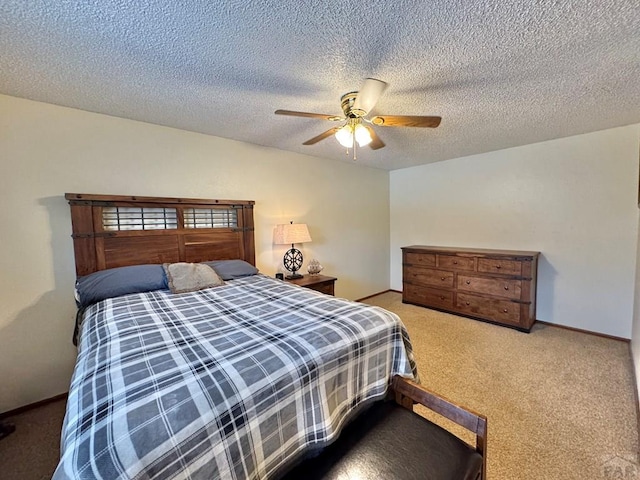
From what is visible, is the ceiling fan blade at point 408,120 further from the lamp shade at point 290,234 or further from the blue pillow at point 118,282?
the blue pillow at point 118,282

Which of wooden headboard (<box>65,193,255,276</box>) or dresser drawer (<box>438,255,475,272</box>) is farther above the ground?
wooden headboard (<box>65,193,255,276</box>)

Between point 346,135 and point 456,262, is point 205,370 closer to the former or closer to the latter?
point 346,135

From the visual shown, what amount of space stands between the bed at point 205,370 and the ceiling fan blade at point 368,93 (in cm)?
131

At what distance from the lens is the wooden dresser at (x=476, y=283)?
3.18 meters

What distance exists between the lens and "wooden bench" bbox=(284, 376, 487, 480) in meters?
1.00

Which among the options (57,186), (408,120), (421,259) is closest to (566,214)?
(421,259)

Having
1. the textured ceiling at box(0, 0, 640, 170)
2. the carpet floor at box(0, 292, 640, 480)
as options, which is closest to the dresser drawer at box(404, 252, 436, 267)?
the carpet floor at box(0, 292, 640, 480)

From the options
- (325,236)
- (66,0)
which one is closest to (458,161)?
(325,236)

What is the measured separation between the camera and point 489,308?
3.45 metres

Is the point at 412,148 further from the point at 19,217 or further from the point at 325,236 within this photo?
the point at 19,217

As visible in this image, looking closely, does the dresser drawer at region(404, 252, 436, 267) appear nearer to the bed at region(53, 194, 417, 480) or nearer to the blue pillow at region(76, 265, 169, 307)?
the bed at region(53, 194, 417, 480)

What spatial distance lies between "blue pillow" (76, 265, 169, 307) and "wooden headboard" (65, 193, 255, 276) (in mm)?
194

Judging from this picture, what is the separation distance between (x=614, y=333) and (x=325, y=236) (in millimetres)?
3517

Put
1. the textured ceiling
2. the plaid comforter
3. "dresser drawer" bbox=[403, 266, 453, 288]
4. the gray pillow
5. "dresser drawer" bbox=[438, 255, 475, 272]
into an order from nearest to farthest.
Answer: the plaid comforter, the textured ceiling, the gray pillow, "dresser drawer" bbox=[438, 255, 475, 272], "dresser drawer" bbox=[403, 266, 453, 288]
